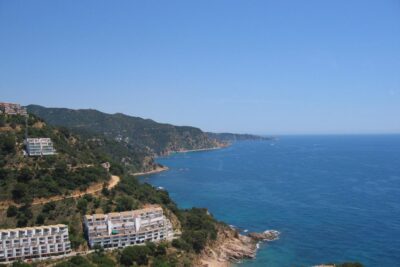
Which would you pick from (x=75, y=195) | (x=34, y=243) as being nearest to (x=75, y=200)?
(x=75, y=195)

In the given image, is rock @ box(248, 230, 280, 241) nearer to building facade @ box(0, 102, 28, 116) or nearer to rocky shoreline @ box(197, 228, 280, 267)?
rocky shoreline @ box(197, 228, 280, 267)

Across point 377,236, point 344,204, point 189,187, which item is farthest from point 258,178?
point 377,236

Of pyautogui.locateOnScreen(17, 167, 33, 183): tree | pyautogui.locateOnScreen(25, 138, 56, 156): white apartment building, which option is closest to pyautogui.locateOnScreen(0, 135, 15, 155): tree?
pyautogui.locateOnScreen(25, 138, 56, 156): white apartment building

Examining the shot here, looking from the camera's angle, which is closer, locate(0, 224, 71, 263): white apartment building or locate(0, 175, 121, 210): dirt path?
locate(0, 224, 71, 263): white apartment building

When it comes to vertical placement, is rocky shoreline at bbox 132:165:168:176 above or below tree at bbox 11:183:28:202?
below

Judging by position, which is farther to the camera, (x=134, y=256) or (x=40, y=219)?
(x=40, y=219)

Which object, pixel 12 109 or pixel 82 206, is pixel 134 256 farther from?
pixel 12 109

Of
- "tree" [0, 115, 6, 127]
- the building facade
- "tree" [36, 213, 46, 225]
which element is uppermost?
the building facade
